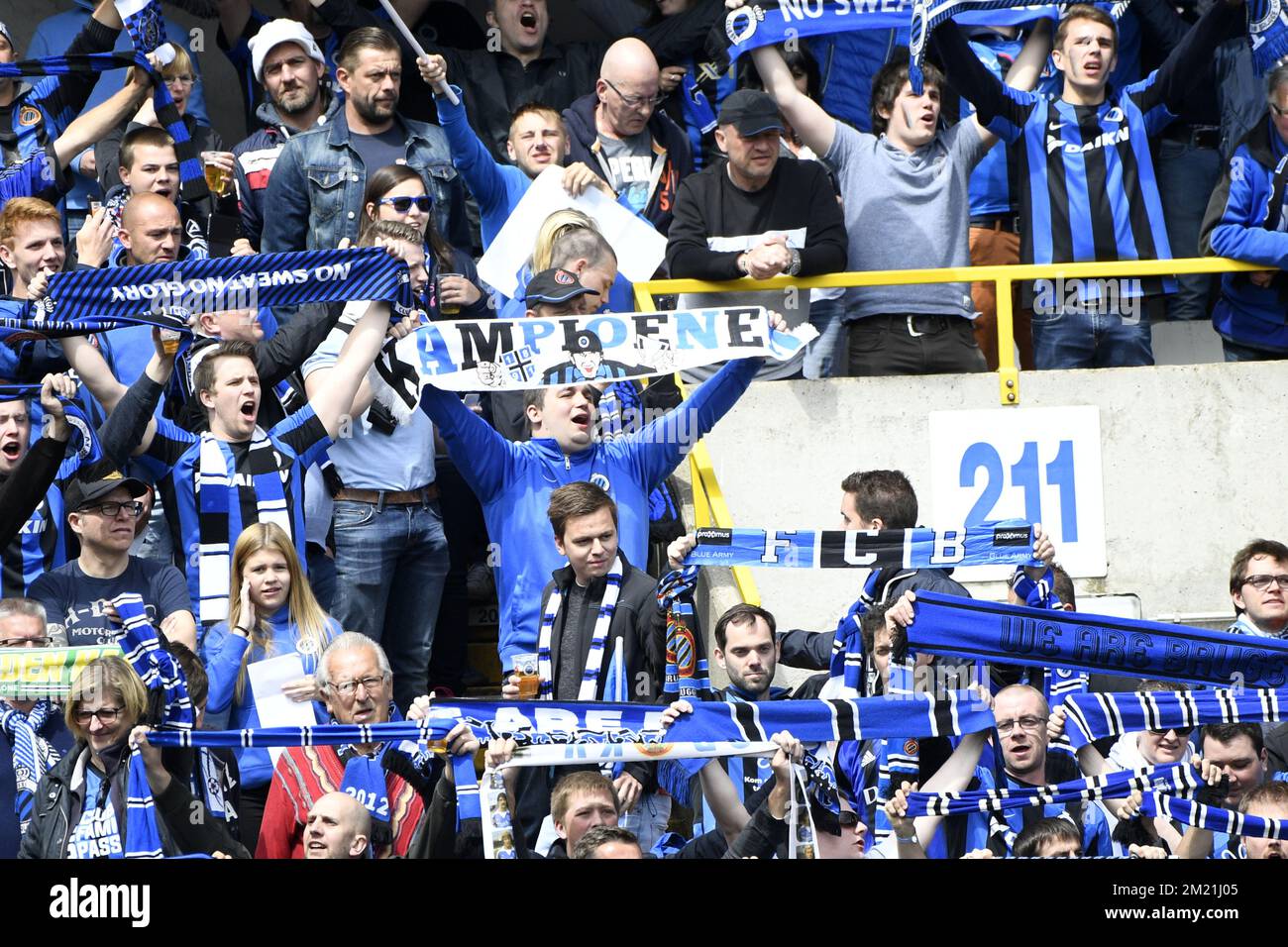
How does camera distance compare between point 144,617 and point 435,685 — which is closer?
point 144,617

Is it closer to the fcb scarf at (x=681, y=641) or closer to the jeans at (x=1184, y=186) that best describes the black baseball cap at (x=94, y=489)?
the fcb scarf at (x=681, y=641)

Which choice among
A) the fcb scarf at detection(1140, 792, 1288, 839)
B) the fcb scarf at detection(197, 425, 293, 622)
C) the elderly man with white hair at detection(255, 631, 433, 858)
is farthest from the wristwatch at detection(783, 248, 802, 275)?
the fcb scarf at detection(1140, 792, 1288, 839)

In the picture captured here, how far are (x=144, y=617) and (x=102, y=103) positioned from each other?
15.0 feet

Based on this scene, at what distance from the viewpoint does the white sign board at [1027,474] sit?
11.8 metres

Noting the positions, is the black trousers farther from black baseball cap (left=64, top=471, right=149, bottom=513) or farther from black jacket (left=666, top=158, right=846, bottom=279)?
black baseball cap (left=64, top=471, right=149, bottom=513)

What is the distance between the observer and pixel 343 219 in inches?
478

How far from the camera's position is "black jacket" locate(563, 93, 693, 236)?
12602mm

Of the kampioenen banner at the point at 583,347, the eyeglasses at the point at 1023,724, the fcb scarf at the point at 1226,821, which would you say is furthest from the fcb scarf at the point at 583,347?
the fcb scarf at the point at 1226,821

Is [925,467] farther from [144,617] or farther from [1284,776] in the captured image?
[144,617]

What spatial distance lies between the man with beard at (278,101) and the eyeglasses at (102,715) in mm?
4355

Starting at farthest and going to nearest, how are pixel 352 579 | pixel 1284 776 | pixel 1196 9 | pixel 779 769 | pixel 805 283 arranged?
pixel 1196 9 < pixel 805 283 < pixel 352 579 < pixel 1284 776 < pixel 779 769

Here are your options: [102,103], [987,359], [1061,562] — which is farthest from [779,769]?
[102,103]

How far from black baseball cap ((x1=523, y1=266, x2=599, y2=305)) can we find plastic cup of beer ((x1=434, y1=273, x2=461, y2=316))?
2.33 ft

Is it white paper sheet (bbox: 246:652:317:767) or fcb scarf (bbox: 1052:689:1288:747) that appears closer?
fcb scarf (bbox: 1052:689:1288:747)
